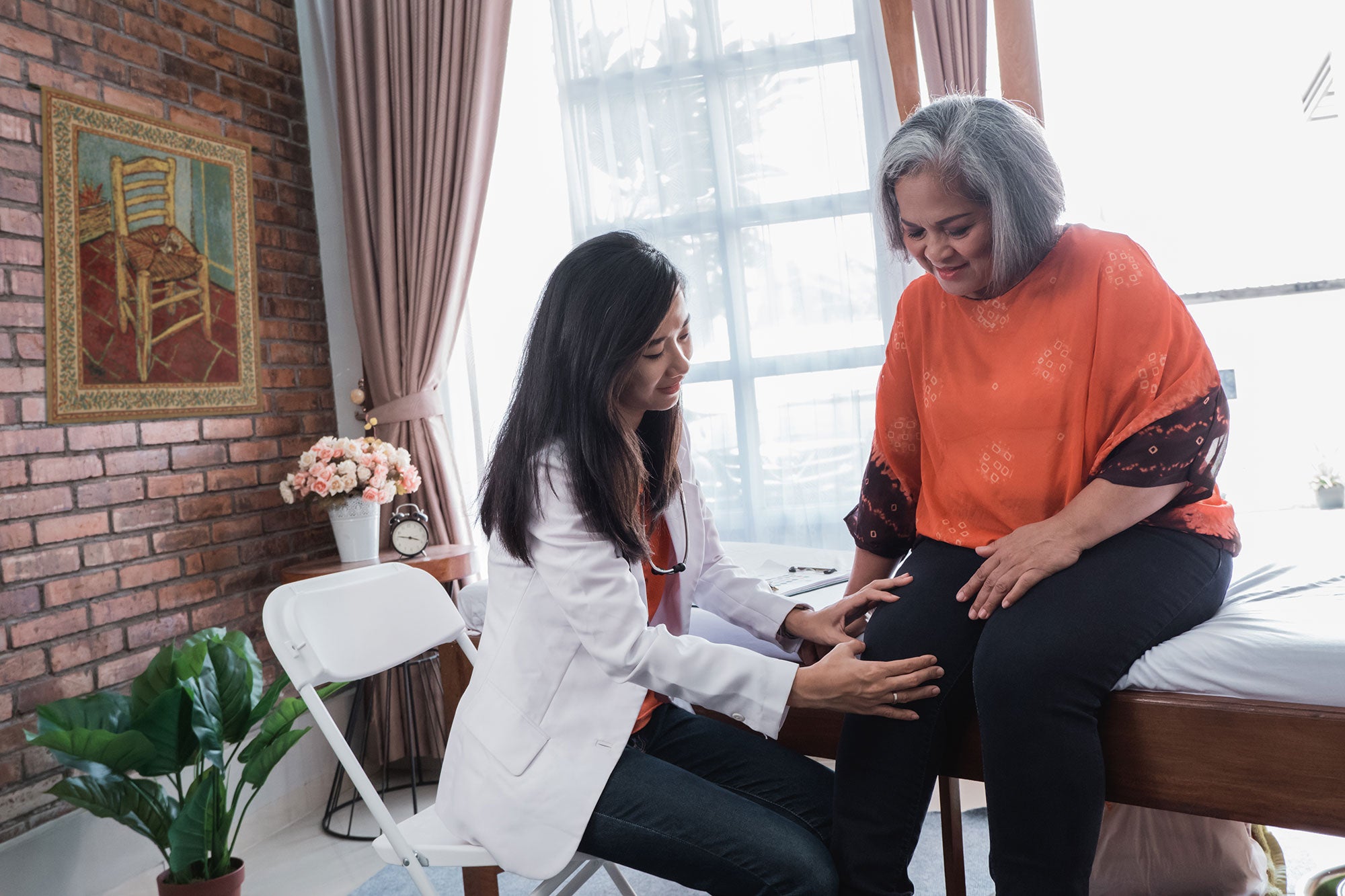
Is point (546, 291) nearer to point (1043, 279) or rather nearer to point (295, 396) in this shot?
point (1043, 279)

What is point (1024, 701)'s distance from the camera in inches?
43.5

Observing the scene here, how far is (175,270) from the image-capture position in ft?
8.70

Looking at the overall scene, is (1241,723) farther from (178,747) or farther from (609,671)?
(178,747)

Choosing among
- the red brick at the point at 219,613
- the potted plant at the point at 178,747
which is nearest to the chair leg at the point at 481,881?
the potted plant at the point at 178,747

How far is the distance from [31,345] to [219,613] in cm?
88

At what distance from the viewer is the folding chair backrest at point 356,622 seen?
1.46 m

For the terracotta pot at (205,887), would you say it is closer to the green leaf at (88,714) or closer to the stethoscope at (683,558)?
the green leaf at (88,714)

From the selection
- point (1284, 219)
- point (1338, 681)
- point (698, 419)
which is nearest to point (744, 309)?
point (698, 419)

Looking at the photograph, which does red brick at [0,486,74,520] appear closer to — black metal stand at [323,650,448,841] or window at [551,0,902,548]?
black metal stand at [323,650,448,841]

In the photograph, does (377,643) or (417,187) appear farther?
(417,187)

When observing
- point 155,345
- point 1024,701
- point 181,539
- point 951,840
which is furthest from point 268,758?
point 1024,701

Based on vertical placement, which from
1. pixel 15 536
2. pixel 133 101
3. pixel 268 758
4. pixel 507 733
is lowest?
pixel 268 758

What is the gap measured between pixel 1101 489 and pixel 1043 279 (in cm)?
31

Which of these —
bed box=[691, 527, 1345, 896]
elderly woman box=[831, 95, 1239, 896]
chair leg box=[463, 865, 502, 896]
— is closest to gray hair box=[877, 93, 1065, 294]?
elderly woman box=[831, 95, 1239, 896]
